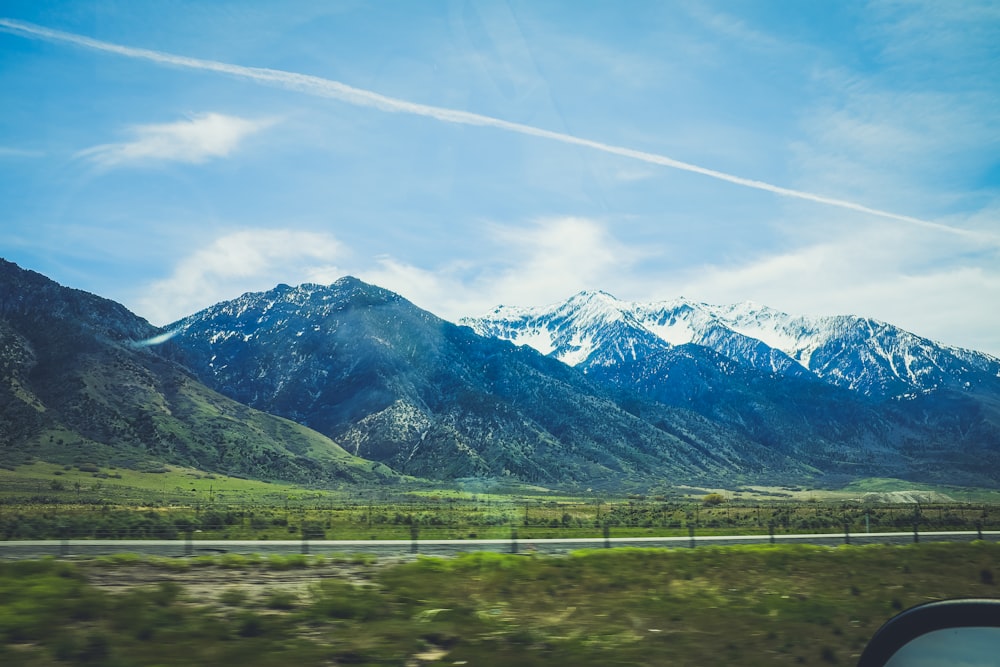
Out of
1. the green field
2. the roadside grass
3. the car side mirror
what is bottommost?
the green field

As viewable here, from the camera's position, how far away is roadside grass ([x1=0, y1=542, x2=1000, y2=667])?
1132cm

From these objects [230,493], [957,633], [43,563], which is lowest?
[230,493]

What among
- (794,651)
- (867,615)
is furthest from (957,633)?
(867,615)

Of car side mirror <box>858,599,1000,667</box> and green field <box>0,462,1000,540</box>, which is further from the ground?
car side mirror <box>858,599,1000,667</box>

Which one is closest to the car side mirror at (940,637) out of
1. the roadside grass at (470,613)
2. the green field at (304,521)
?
the roadside grass at (470,613)

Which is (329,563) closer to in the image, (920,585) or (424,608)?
(424,608)

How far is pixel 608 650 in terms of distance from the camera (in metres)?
13.9

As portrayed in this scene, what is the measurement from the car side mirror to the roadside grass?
28.2 feet

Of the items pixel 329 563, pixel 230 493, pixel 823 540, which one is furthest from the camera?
pixel 230 493

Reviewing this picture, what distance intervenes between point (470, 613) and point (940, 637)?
12.3 m

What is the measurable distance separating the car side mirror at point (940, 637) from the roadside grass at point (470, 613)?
8593mm

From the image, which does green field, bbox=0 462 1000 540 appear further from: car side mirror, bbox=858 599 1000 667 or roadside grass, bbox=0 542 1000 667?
car side mirror, bbox=858 599 1000 667

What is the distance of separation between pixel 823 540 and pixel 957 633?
181 feet

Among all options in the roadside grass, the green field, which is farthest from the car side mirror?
the green field
